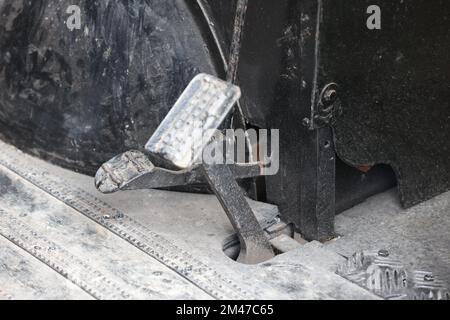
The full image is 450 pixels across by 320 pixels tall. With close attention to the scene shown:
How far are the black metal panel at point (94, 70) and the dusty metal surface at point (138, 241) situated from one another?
9cm

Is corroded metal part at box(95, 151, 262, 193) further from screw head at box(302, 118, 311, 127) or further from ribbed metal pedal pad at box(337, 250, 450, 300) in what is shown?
ribbed metal pedal pad at box(337, 250, 450, 300)

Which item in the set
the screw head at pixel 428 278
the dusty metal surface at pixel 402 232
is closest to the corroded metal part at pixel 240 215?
the dusty metal surface at pixel 402 232

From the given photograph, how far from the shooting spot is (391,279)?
182 cm

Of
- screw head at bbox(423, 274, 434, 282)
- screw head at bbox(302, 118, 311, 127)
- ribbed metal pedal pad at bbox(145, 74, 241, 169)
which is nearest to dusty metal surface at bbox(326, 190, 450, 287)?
screw head at bbox(423, 274, 434, 282)

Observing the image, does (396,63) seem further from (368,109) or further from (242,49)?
(242,49)

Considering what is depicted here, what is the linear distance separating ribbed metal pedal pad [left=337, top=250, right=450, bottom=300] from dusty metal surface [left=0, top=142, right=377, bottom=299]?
0.10 ft


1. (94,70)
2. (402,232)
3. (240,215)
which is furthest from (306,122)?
(94,70)

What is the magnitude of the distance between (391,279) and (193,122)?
475 millimetres

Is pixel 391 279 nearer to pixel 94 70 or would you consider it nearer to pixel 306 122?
pixel 306 122

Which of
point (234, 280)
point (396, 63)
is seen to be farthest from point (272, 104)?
point (234, 280)

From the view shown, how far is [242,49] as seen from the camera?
78.6 inches

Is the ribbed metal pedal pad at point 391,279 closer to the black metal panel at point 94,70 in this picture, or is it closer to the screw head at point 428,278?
the screw head at point 428,278

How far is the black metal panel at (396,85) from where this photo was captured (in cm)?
190
